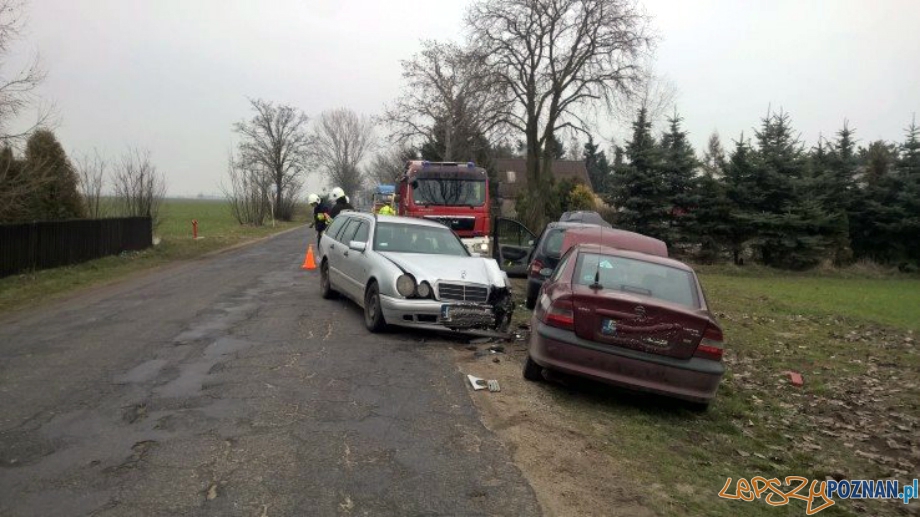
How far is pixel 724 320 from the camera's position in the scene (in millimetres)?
12594

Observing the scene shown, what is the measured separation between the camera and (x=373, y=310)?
30.0 ft

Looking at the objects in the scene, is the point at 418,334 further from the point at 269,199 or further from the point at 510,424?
the point at 269,199

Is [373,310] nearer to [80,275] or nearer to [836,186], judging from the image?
[80,275]

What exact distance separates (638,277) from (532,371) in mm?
1438

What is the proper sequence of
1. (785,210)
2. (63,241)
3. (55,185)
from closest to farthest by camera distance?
(63,241) < (55,185) < (785,210)

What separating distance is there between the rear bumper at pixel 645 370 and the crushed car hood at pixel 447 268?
2.82 meters

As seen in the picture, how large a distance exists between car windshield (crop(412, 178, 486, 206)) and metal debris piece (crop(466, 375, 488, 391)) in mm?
11747

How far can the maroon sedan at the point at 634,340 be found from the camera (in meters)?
6.11

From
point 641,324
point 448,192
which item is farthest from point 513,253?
point 641,324

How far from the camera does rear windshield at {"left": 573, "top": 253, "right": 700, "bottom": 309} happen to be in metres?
6.66

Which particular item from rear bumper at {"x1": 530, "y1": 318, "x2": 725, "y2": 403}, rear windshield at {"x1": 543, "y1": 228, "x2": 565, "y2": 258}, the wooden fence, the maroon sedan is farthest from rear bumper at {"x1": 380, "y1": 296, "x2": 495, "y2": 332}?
the wooden fence

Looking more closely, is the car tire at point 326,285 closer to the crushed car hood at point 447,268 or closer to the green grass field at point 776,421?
the crushed car hood at point 447,268

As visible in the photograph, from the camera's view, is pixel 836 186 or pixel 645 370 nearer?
pixel 645 370

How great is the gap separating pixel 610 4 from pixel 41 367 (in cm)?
3313
